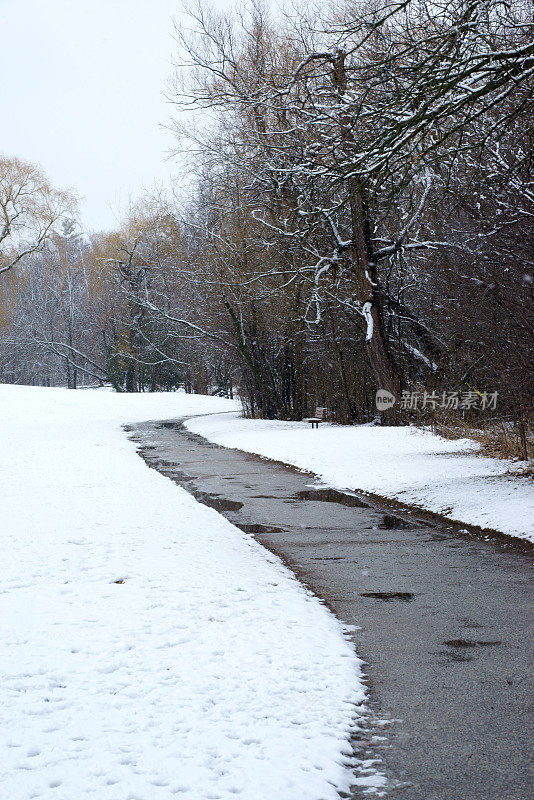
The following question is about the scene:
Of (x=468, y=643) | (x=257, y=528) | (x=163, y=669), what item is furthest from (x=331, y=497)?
(x=163, y=669)

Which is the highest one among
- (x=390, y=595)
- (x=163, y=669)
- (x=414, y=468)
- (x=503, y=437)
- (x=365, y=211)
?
(x=365, y=211)

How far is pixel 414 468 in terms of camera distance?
11.8 metres

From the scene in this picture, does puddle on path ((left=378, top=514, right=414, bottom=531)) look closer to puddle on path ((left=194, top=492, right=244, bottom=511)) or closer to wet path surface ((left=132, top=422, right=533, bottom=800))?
wet path surface ((left=132, top=422, right=533, bottom=800))

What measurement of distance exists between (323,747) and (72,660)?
1.58 metres

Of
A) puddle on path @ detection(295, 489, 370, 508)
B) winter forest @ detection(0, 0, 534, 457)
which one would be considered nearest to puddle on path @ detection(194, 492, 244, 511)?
puddle on path @ detection(295, 489, 370, 508)

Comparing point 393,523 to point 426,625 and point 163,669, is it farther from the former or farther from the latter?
point 163,669

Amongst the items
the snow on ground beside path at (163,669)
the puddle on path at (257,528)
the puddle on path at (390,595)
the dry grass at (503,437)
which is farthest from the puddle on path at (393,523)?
the puddle on path at (390,595)

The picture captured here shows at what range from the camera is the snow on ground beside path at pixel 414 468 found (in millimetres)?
8547

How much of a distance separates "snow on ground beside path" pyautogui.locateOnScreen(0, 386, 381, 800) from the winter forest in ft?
14.0

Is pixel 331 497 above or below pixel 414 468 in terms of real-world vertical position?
below

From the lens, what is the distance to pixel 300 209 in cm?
2005

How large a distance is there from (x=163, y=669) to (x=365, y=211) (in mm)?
6370

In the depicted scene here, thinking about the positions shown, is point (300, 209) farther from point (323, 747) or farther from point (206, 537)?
point (323, 747)

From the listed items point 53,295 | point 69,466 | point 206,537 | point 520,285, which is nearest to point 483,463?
point 520,285
